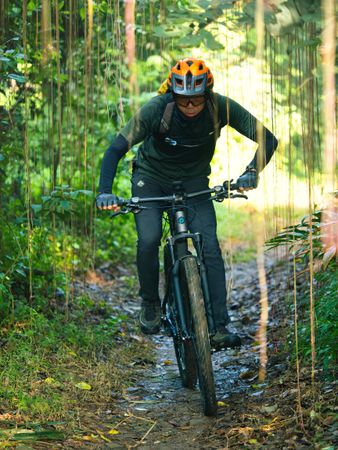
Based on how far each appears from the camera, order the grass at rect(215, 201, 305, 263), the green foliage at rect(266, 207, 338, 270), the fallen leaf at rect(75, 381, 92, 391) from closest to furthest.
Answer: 1. the green foliage at rect(266, 207, 338, 270)
2. the fallen leaf at rect(75, 381, 92, 391)
3. the grass at rect(215, 201, 305, 263)

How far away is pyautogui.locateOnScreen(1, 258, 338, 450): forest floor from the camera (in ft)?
10.4

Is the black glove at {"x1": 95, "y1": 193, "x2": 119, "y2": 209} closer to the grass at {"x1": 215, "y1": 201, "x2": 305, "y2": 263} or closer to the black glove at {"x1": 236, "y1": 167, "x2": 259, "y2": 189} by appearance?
the black glove at {"x1": 236, "y1": 167, "x2": 259, "y2": 189}

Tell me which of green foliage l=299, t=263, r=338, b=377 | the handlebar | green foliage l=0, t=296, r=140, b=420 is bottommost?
green foliage l=0, t=296, r=140, b=420

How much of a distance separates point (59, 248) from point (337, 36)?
13.2ft

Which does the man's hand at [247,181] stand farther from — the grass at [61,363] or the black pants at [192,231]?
the grass at [61,363]

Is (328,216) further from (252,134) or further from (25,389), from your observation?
(25,389)

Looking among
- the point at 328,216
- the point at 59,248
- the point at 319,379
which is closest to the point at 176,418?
the point at 319,379

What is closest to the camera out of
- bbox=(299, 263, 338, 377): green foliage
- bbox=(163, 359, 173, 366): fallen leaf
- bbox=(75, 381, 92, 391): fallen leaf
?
bbox=(299, 263, 338, 377): green foliage

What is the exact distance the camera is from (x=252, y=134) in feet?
12.8

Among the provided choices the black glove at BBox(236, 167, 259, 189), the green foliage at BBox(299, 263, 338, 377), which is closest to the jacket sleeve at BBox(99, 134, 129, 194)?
the black glove at BBox(236, 167, 259, 189)

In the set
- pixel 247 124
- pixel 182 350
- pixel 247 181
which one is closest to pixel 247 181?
pixel 247 181

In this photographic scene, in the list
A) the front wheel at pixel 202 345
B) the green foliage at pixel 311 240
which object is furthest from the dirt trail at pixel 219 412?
the green foliage at pixel 311 240

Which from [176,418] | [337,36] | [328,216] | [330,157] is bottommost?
[176,418]

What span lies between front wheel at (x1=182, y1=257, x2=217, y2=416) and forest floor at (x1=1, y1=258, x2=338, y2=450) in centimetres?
11
